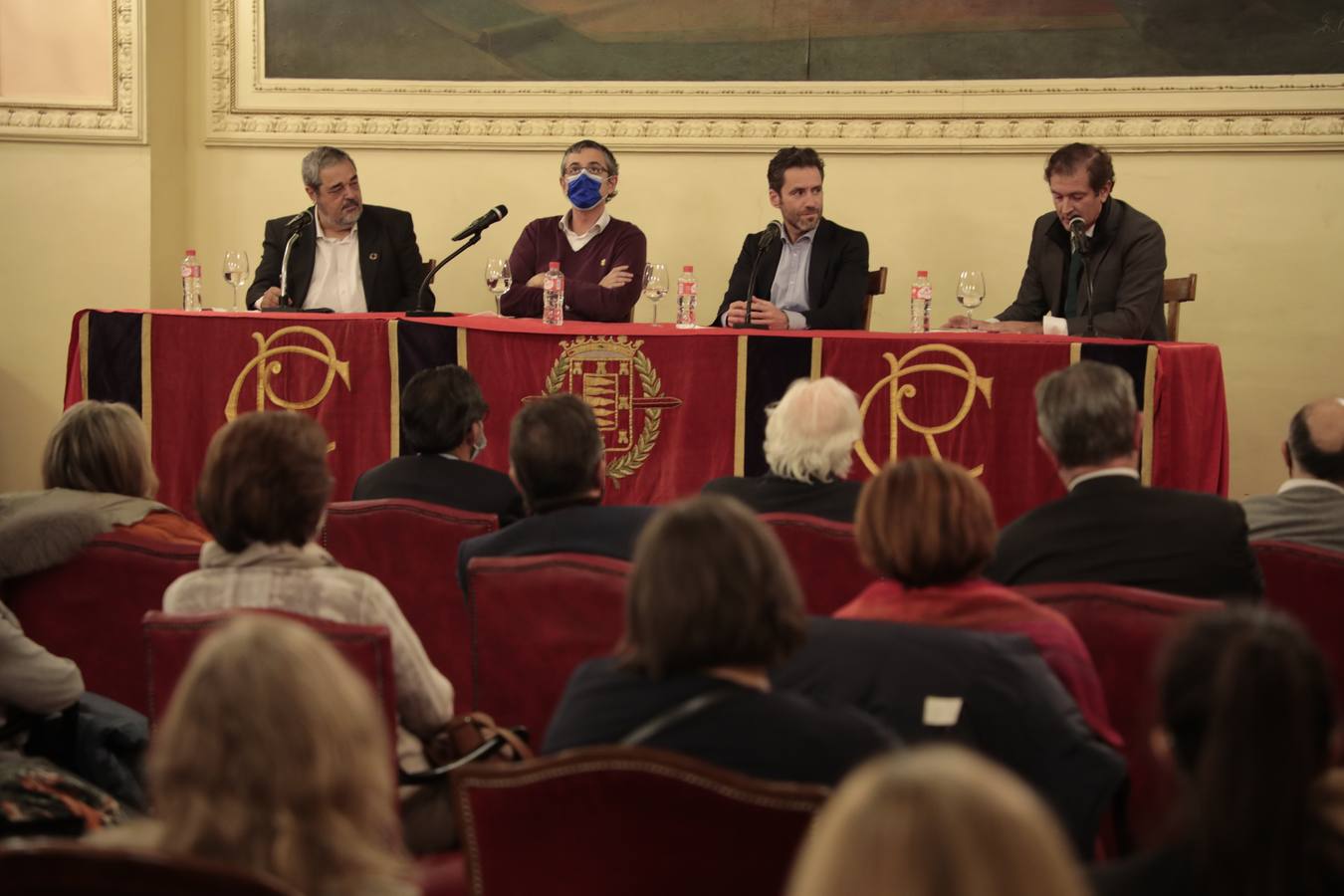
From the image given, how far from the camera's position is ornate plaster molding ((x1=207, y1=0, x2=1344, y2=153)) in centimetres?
575

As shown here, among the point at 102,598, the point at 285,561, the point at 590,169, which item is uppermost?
the point at 590,169

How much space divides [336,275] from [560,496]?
3.35 metres

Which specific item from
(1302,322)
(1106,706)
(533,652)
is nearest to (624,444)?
(533,652)

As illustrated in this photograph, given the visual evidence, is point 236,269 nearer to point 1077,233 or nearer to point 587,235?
point 587,235

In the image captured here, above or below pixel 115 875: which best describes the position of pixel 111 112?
above

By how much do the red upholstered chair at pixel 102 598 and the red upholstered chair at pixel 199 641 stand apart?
0.55 m

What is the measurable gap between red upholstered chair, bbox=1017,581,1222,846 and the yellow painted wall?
4.14 metres

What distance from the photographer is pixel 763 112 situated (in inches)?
245

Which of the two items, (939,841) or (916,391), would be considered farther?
(916,391)

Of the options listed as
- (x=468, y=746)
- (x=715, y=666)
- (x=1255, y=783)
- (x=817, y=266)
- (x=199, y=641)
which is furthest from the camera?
(x=817, y=266)

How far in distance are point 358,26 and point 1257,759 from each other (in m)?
6.21

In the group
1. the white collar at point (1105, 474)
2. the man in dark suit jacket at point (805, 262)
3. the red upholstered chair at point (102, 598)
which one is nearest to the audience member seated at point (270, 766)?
the red upholstered chair at point (102, 598)

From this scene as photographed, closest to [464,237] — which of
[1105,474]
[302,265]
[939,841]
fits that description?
A: [302,265]

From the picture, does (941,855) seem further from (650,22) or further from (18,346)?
(18,346)
